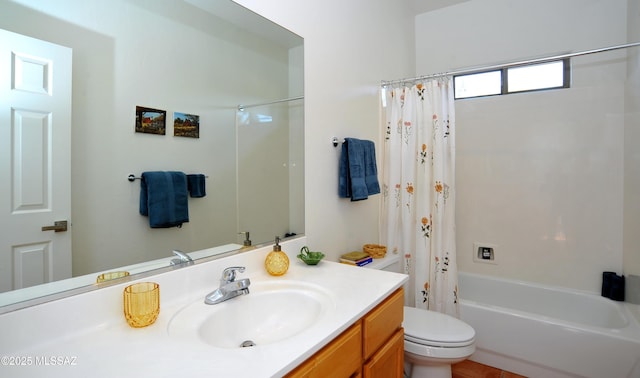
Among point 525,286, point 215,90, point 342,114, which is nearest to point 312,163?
point 342,114

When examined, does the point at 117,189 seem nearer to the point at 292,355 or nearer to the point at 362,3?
the point at 292,355

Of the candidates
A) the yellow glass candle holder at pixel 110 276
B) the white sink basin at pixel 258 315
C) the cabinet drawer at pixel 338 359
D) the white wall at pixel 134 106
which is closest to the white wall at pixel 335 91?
the white wall at pixel 134 106

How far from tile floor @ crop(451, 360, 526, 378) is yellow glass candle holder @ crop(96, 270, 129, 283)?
2043 millimetres

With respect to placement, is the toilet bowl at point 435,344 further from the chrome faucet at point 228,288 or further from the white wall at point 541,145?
the white wall at point 541,145

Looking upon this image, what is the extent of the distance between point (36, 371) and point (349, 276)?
96cm

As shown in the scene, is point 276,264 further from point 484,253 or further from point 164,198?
point 484,253

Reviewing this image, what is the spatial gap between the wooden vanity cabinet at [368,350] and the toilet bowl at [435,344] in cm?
27

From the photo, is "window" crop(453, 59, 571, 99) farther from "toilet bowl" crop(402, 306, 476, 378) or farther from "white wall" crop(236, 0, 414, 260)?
"toilet bowl" crop(402, 306, 476, 378)

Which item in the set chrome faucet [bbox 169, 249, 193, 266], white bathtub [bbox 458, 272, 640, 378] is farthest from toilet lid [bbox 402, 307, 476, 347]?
chrome faucet [bbox 169, 249, 193, 266]

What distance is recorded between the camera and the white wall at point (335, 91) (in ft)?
5.41

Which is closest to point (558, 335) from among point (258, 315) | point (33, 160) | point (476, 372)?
point (476, 372)

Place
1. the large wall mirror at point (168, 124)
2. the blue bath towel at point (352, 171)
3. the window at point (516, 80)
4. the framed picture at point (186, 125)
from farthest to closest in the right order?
the window at point (516, 80) < the blue bath towel at point (352, 171) < the framed picture at point (186, 125) < the large wall mirror at point (168, 124)

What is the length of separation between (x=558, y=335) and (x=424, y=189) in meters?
1.14

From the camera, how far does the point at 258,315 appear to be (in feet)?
3.56
